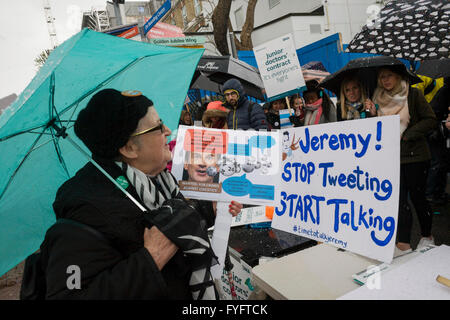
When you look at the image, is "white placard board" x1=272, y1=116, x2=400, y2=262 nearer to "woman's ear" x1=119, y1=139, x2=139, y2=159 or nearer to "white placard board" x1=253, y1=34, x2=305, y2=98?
"woman's ear" x1=119, y1=139, x2=139, y2=159

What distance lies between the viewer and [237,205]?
4.53ft

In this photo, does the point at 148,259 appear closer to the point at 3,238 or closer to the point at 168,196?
the point at 168,196

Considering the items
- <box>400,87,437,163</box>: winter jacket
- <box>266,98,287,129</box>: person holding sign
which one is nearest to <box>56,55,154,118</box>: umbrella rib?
<box>400,87,437,163</box>: winter jacket

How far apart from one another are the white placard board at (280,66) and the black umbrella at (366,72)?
93 cm

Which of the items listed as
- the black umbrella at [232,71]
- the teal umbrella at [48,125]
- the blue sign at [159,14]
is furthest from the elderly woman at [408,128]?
the blue sign at [159,14]

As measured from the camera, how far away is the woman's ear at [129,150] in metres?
1.15

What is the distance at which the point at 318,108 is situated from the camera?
3.63 m

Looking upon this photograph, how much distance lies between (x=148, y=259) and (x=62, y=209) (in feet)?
1.12

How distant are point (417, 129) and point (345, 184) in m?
1.77

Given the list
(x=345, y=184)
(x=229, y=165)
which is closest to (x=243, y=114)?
(x=229, y=165)

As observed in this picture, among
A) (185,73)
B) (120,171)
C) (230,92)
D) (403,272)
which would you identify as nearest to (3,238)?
(120,171)

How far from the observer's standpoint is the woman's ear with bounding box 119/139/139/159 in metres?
1.15

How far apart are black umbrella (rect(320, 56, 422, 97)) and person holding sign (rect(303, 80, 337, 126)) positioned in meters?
0.61

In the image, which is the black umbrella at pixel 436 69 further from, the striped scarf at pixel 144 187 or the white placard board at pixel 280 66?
the striped scarf at pixel 144 187
